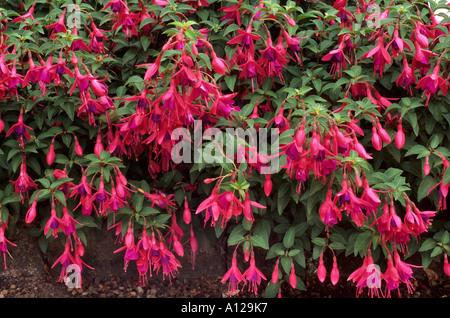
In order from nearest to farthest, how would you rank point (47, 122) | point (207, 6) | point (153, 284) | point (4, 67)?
point (4, 67)
point (47, 122)
point (207, 6)
point (153, 284)

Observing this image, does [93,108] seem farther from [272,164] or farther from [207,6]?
[207,6]

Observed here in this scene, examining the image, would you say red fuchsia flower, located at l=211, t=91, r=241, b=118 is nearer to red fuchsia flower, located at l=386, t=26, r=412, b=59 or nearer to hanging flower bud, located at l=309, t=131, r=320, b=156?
hanging flower bud, located at l=309, t=131, r=320, b=156

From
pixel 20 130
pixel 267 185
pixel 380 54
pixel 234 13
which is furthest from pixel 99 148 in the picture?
pixel 380 54

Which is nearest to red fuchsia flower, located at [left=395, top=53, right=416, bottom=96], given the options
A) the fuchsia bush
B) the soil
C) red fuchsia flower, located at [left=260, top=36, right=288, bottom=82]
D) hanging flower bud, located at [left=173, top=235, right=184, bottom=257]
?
the fuchsia bush

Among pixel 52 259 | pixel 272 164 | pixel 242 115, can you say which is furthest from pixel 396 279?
pixel 52 259

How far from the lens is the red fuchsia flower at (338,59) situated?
70.4 inches

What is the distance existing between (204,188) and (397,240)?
0.75 meters

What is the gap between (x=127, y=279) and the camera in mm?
2279

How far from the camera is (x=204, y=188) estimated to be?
6.30 feet

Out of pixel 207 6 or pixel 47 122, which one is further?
pixel 207 6

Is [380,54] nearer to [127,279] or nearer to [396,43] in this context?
[396,43]

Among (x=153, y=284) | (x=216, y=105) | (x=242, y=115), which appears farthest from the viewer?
(x=153, y=284)

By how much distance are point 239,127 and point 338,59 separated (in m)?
0.46

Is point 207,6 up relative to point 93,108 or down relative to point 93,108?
up
